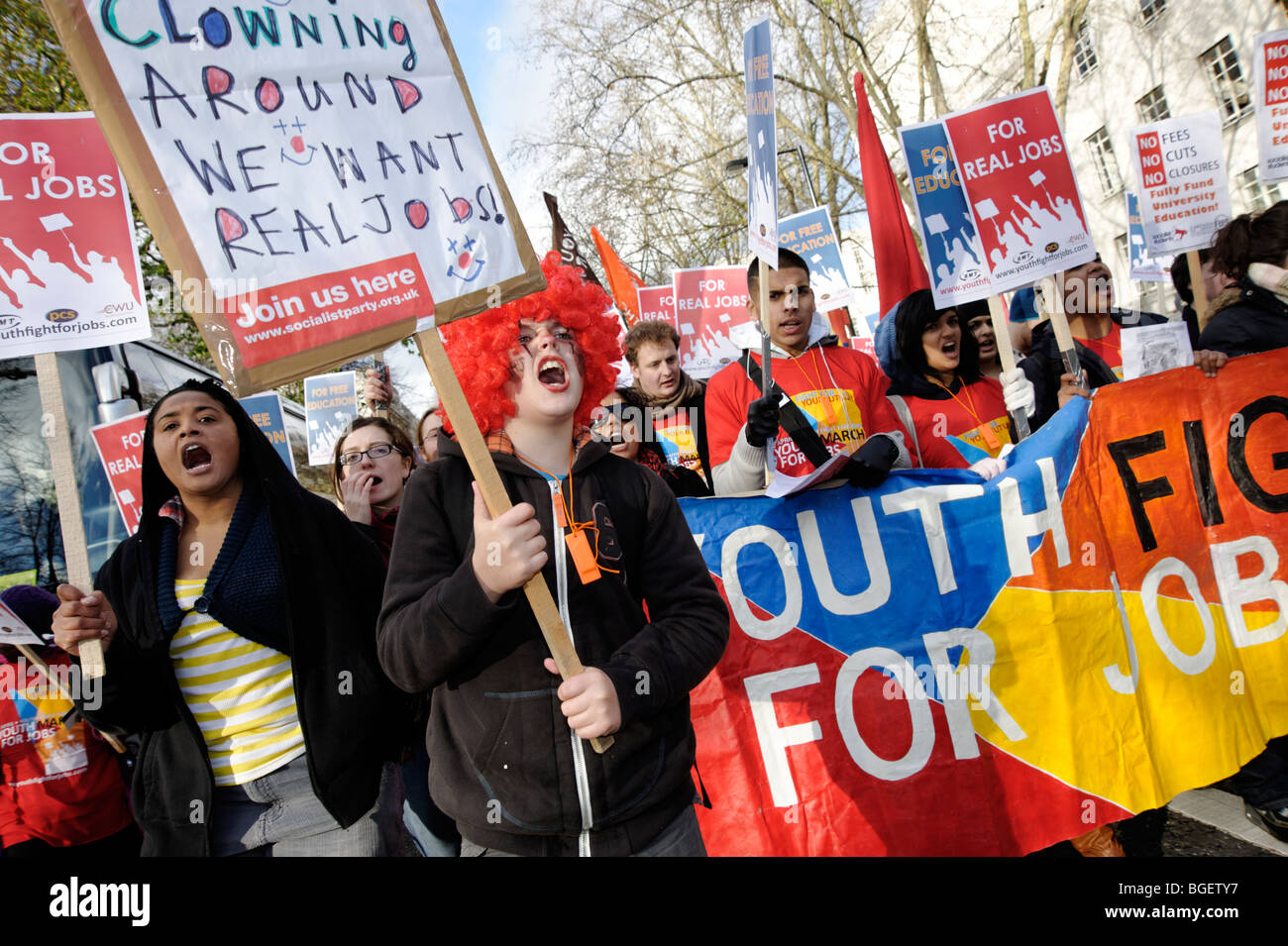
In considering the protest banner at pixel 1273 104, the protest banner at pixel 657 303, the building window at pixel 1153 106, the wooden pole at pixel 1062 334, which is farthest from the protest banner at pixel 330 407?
the building window at pixel 1153 106

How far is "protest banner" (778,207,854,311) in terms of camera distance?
8.20 metres

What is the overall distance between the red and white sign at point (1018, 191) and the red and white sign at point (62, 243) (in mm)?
3132

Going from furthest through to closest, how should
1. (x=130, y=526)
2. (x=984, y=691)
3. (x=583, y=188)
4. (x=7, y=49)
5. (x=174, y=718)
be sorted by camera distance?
(x=583, y=188), (x=7, y=49), (x=130, y=526), (x=984, y=691), (x=174, y=718)

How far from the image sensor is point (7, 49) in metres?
8.45

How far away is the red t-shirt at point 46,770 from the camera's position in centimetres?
285

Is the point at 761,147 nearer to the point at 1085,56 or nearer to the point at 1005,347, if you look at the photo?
the point at 1005,347

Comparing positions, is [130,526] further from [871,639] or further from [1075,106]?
[1075,106]

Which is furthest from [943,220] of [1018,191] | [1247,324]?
[1247,324]

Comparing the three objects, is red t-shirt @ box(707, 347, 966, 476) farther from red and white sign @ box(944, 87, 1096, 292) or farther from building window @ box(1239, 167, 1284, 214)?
building window @ box(1239, 167, 1284, 214)

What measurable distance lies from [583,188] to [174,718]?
17.3m

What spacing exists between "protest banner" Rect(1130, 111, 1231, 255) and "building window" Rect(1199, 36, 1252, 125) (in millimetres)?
14092
